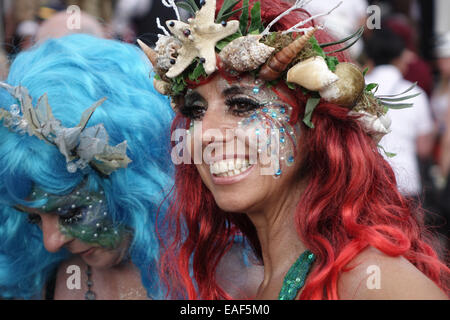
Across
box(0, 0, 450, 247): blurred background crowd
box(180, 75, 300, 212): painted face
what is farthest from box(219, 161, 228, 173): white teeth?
box(0, 0, 450, 247): blurred background crowd

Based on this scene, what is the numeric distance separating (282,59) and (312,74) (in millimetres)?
113

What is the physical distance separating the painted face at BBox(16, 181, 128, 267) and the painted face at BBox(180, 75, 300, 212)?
2.54 feet

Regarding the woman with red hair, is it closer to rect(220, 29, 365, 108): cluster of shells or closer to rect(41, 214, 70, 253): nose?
rect(220, 29, 365, 108): cluster of shells

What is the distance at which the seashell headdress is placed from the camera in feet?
6.01

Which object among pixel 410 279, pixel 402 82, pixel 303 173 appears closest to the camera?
pixel 410 279

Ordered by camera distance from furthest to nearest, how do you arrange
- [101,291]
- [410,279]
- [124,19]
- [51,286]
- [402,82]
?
[124,19]
[402,82]
[51,286]
[101,291]
[410,279]

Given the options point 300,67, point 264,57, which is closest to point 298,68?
point 300,67

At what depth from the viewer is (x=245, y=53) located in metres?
1.87

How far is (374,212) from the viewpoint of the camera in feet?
6.22

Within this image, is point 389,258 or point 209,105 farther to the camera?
point 209,105

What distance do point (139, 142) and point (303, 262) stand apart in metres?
1.02

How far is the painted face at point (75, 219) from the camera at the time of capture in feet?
8.20

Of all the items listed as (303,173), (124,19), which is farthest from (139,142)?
(124,19)

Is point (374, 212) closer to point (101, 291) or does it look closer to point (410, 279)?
point (410, 279)
